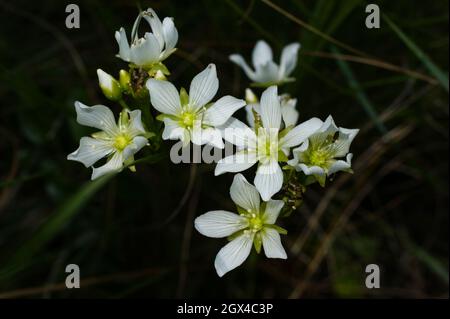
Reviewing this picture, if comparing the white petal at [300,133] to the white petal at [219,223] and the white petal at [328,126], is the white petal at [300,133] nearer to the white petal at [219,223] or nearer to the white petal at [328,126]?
the white petal at [328,126]

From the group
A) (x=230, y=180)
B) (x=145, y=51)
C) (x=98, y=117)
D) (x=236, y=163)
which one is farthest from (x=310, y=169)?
(x=230, y=180)

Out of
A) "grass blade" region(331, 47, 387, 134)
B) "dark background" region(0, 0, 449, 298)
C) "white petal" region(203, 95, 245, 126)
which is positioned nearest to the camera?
"white petal" region(203, 95, 245, 126)

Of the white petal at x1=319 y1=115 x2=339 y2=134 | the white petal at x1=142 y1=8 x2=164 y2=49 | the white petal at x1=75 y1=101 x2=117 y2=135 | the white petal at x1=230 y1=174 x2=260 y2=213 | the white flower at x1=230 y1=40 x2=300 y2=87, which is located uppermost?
the white flower at x1=230 y1=40 x2=300 y2=87

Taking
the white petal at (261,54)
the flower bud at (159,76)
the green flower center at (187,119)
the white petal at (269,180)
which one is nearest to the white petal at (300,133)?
the white petal at (269,180)

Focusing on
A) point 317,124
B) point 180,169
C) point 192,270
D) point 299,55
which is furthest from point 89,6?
point 317,124

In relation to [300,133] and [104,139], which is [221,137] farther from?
[104,139]

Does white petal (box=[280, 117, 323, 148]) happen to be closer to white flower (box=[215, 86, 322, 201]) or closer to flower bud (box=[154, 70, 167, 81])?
white flower (box=[215, 86, 322, 201])

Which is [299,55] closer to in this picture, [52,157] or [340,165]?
[340,165]

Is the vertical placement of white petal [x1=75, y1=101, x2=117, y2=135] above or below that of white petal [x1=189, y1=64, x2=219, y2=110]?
below

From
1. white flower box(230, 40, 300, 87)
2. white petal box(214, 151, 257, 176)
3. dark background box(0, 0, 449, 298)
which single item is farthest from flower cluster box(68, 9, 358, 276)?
dark background box(0, 0, 449, 298)
